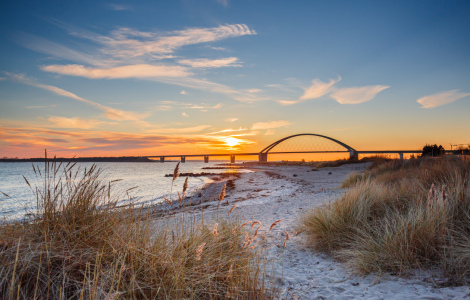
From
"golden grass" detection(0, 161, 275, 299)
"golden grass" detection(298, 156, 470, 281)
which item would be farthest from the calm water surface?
"golden grass" detection(298, 156, 470, 281)

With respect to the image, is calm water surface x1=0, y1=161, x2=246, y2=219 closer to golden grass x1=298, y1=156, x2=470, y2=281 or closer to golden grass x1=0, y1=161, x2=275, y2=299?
golden grass x1=0, y1=161, x2=275, y2=299

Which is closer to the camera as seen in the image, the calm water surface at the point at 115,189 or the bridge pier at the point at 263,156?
the calm water surface at the point at 115,189

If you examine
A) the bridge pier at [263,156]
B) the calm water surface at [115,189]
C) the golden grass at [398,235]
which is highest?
the bridge pier at [263,156]

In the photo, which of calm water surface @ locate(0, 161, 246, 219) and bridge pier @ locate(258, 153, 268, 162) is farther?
bridge pier @ locate(258, 153, 268, 162)

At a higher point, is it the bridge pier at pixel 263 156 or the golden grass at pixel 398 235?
the bridge pier at pixel 263 156

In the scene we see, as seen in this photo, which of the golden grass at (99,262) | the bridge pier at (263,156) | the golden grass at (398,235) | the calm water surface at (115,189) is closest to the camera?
the golden grass at (99,262)

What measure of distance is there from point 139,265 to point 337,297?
2.27 metres

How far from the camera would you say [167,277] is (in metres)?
2.65

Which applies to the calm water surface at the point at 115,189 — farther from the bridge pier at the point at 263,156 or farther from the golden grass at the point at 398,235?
the bridge pier at the point at 263,156

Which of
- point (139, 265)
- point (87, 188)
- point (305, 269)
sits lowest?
point (305, 269)

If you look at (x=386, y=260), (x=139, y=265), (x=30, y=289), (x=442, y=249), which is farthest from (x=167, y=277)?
(x=442, y=249)

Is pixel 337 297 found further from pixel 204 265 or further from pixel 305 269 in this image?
pixel 204 265

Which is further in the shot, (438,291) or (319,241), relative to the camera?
(319,241)

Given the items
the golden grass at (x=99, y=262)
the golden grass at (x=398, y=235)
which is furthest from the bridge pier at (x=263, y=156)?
the golden grass at (x=99, y=262)
